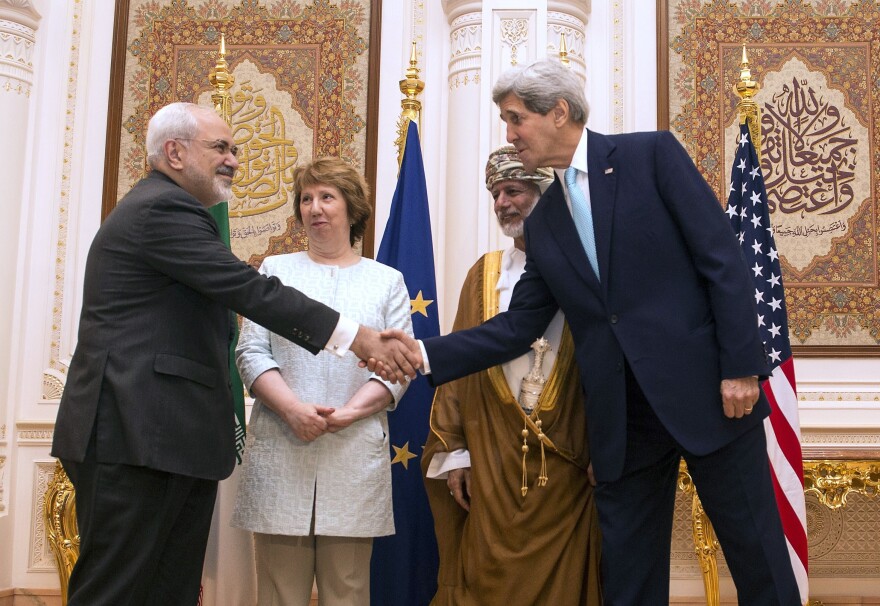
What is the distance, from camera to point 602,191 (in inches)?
93.0

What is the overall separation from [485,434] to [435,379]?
216 mm

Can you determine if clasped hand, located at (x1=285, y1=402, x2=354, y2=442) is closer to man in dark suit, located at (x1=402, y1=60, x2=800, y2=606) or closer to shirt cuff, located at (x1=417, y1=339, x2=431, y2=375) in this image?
shirt cuff, located at (x1=417, y1=339, x2=431, y2=375)

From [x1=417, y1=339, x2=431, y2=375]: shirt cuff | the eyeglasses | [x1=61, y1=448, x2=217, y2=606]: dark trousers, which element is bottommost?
[x1=61, y1=448, x2=217, y2=606]: dark trousers

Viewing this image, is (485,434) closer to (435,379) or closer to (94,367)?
(435,379)

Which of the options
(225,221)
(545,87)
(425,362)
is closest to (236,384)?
(225,221)

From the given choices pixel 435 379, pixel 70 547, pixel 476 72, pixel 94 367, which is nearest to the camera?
pixel 94 367

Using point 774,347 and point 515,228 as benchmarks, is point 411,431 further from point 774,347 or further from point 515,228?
point 774,347

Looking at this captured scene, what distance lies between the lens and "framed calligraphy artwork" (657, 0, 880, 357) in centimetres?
430

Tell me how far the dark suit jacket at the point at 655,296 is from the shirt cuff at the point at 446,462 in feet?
1.50

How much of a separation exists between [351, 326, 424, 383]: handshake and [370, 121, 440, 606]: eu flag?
590 millimetres

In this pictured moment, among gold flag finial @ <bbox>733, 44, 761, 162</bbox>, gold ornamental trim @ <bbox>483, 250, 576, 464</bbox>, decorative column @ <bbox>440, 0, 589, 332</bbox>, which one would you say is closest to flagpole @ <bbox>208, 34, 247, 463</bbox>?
gold ornamental trim @ <bbox>483, 250, 576, 464</bbox>

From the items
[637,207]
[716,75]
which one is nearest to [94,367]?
[637,207]

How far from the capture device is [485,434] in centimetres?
262

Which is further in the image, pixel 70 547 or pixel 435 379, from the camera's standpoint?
pixel 70 547
